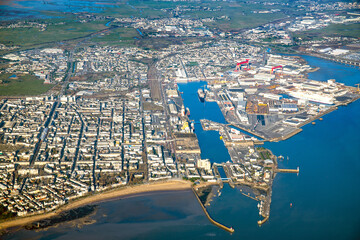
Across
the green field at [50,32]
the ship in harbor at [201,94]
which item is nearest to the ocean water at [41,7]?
the green field at [50,32]

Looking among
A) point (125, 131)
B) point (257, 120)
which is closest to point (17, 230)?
point (125, 131)

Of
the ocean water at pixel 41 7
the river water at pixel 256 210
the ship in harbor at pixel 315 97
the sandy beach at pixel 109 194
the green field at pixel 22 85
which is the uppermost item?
the ocean water at pixel 41 7

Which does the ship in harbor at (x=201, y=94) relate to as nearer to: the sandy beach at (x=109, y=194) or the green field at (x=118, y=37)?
the sandy beach at (x=109, y=194)

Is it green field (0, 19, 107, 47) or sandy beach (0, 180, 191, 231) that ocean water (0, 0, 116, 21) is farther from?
sandy beach (0, 180, 191, 231)

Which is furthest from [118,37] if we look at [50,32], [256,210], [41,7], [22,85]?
[256,210]

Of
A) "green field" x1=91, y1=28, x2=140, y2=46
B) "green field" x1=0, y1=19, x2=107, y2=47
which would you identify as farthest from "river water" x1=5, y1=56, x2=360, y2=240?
"green field" x1=0, y1=19, x2=107, y2=47

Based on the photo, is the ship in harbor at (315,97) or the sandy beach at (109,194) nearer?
the sandy beach at (109,194)

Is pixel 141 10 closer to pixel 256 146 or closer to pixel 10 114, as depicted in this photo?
pixel 10 114
